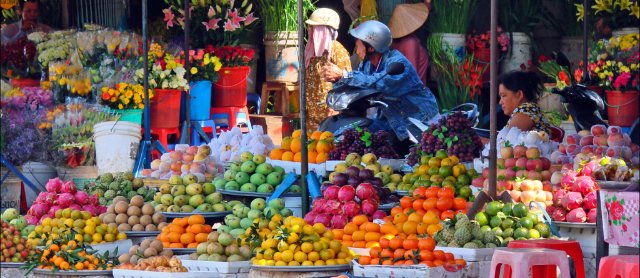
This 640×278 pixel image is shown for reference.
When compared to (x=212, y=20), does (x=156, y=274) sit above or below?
below

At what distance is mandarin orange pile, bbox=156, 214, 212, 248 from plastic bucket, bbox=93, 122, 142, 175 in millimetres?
3093

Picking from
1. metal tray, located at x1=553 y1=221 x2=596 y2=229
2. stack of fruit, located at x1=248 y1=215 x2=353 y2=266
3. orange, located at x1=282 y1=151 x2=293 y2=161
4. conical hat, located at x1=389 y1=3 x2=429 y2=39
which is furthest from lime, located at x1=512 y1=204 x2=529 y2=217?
conical hat, located at x1=389 y1=3 x2=429 y2=39

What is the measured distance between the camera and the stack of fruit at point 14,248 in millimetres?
6383

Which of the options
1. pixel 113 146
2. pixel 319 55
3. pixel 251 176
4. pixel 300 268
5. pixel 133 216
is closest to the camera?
pixel 300 268

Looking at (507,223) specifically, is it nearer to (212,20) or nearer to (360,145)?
(360,145)

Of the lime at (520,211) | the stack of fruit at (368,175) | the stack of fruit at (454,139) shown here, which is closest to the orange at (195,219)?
the stack of fruit at (368,175)

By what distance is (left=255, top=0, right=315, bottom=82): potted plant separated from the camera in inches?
455

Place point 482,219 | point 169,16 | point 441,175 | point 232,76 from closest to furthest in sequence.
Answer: point 482,219 → point 441,175 → point 169,16 → point 232,76

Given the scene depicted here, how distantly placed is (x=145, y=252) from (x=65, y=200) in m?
1.17

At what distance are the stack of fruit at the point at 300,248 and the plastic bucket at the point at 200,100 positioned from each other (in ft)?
16.6

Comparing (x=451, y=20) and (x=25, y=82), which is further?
(x=451, y=20)

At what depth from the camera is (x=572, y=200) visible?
20.0ft

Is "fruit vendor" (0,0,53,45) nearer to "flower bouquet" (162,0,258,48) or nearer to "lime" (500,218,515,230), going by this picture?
"flower bouquet" (162,0,258,48)

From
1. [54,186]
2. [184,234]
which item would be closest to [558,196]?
[184,234]
